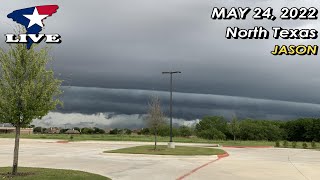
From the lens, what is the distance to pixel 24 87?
15.0 metres

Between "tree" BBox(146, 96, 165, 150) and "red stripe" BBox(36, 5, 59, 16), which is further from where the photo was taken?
"tree" BBox(146, 96, 165, 150)

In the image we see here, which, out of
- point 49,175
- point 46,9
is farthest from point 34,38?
point 49,175

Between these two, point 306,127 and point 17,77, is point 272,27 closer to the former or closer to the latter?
point 17,77

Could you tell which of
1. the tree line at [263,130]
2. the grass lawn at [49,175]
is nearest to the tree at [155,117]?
the grass lawn at [49,175]

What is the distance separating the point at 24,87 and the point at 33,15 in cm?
293

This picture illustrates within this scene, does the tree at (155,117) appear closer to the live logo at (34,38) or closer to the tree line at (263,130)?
the live logo at (34,38)

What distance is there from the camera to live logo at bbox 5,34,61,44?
15641 mm

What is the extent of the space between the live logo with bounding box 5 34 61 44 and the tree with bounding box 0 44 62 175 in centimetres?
27

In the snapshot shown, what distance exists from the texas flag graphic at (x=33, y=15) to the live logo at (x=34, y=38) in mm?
201

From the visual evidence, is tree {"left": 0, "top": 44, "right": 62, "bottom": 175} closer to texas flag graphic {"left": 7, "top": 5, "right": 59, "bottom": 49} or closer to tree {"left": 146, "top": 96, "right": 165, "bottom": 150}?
texas flag graphic {"left": 7, "top": 5, "right": 59, "bottom": 49}

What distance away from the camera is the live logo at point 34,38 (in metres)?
15.6

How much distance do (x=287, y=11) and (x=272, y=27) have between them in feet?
3.82

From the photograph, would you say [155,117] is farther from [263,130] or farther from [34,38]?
[263,130]

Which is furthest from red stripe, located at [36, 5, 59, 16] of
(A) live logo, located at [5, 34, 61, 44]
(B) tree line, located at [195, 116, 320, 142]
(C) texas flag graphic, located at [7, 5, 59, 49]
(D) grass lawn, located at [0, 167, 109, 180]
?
(B) tree line, located at [195, 116, 320, 142]
